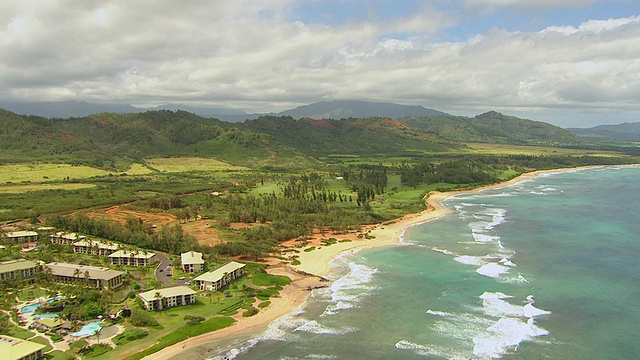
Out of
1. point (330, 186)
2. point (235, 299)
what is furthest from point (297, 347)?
point (330, 186)

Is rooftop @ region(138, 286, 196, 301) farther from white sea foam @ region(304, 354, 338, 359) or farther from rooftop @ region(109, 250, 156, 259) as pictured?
white sea foam @ region(304, 354, 338, 359)

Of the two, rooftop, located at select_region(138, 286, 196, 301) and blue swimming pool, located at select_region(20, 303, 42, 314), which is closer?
blue swimming pool, located at select_region(20, 303, 42, 314)

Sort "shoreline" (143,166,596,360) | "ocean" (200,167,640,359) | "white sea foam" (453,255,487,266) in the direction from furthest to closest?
"white sea foam" (453,255,487,266) → "shoreline" (143,166,596,360) → "ocean" (200,167,640,359)

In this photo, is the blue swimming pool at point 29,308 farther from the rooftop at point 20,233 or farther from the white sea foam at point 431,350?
the white sea foam at point 431,350

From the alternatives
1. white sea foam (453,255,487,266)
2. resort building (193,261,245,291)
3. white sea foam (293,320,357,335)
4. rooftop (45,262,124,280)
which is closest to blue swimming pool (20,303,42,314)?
rooftop (45,262,124,280)

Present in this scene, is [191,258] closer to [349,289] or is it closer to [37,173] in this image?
[349,289]

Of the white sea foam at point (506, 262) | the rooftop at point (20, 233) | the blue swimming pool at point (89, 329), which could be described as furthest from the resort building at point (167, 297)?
the white sea foam at point (506, 262)

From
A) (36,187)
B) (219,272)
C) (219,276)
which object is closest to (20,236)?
(219,272)

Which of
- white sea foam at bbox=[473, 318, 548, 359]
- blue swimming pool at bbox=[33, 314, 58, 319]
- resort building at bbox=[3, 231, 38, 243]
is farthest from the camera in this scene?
resort building at bbox=[3, 231, 38, 243]
